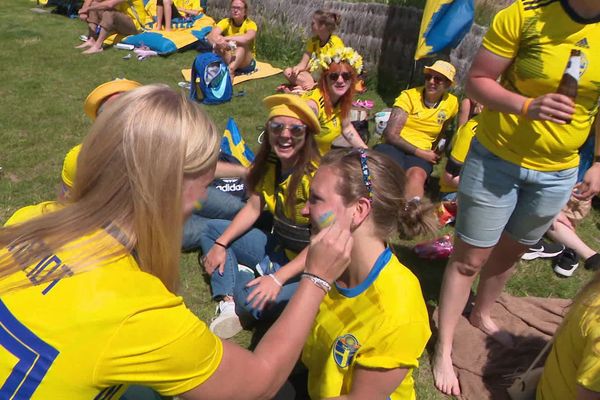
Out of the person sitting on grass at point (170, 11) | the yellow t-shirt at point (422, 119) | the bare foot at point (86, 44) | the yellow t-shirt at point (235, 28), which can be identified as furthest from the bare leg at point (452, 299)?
the person sitting on grass at point (170, 11)

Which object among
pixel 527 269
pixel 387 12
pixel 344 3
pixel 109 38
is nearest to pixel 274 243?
Answer: pixel 527 269

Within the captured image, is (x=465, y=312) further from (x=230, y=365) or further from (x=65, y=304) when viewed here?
(x=65, y=304)

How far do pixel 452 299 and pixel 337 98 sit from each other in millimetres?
2405

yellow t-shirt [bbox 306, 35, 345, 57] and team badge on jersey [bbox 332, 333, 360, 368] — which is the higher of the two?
team badge on jersey [bbox 332, 333, 360, 368]

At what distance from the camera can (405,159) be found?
193 inches

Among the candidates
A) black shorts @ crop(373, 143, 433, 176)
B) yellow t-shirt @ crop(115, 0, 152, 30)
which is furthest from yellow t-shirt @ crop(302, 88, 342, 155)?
yellow t-shirt @ crop(115, 0, 152, 30)

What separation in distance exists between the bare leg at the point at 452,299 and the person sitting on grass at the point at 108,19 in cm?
747

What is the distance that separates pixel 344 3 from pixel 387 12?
88cm

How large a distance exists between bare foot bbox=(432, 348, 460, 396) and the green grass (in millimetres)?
61

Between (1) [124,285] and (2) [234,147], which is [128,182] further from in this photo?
(2) [234,147]

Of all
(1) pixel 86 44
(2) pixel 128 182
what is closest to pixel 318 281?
(2) pixel 128 182

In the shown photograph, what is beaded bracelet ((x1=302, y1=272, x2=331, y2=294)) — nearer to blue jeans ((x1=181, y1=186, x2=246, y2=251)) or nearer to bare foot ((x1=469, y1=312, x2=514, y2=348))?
bare foot ((x1=469, y1=312, x2=514, y2=348))

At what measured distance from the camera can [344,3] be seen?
8055 millimetres

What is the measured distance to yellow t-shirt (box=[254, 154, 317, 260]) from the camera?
3.21 metres
